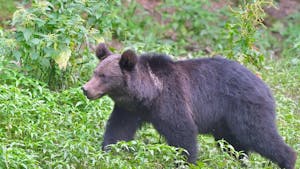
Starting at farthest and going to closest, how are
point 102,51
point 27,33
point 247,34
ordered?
point 247,34, point 27,33, point 102,51

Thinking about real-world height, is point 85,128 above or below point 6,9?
below

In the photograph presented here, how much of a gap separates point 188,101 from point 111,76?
2.93ft

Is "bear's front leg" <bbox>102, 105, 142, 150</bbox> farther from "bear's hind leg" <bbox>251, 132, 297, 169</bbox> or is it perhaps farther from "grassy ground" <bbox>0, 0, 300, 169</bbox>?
"bear's hind leg" <bbox>251, 132, 297, 169</bbox>

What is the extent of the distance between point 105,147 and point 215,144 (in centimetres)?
140

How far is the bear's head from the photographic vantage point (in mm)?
7348

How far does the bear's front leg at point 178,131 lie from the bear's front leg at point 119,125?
36 centimetres

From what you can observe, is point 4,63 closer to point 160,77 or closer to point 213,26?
point 160,77

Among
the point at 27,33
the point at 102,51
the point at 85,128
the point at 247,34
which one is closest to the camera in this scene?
the point at 102,51

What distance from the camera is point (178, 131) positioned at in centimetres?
743

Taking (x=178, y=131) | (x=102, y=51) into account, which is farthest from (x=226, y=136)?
(x=102, y=51)

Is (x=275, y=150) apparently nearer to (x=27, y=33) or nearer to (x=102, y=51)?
(x=102, y=51)

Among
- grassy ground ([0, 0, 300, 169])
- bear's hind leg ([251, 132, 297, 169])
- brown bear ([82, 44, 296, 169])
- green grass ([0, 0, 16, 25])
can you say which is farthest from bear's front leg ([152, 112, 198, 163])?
green grass ([0, 0, 16, 25])

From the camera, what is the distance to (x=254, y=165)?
25.3ft

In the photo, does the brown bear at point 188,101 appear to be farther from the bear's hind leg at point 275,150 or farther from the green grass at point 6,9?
the green grass at point 6,9
